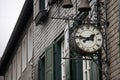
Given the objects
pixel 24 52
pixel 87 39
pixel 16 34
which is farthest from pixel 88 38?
pixel 16 34

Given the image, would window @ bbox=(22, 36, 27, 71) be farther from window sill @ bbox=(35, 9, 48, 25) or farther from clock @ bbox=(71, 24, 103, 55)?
clock @ bbox=(71, 24, 103, 55)

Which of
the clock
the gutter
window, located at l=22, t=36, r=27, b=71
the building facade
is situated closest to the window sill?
the building facade

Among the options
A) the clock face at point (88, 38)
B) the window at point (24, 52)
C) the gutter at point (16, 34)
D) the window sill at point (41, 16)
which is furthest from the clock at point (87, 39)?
the window at point (24, 52)

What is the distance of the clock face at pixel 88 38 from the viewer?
11531mm

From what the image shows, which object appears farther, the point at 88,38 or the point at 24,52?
the point at 24,52

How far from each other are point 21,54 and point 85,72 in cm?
1259

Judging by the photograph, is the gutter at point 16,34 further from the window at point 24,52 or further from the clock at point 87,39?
the clock at point 87,39

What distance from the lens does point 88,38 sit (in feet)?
37.9

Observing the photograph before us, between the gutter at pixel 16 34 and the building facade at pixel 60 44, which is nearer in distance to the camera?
the building facade at pixel 60 44

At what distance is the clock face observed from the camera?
11.5 m

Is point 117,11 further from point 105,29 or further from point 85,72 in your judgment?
point 85,72

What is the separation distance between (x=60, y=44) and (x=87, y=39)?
5.38 meters

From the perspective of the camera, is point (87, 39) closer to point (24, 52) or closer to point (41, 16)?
point (41, 16)

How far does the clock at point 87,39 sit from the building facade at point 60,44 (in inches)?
2.8
